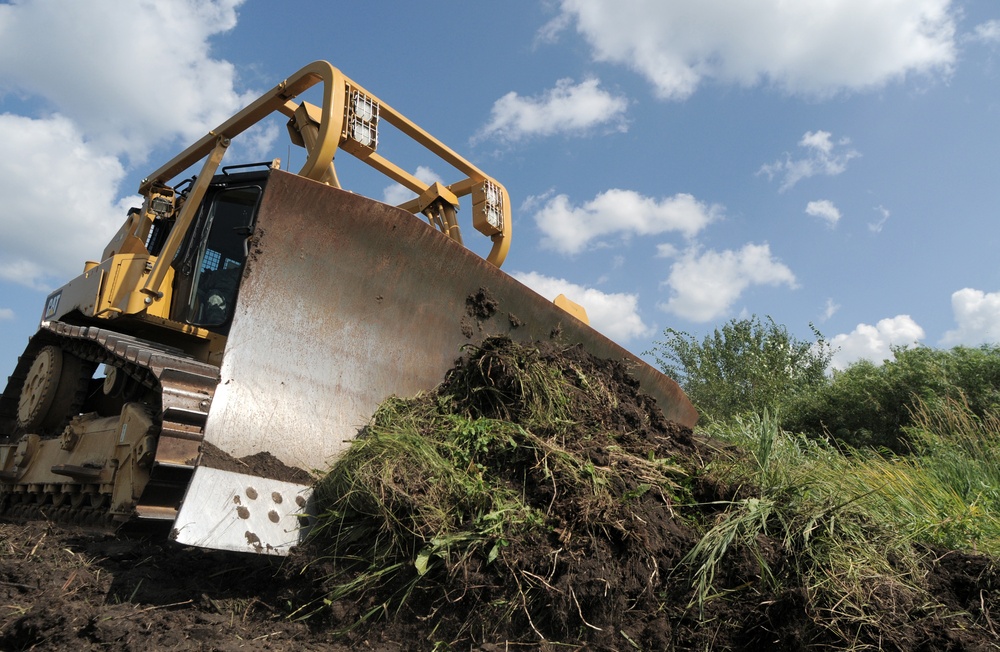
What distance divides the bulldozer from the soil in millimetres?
288

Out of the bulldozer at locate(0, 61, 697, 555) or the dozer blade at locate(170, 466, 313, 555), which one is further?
the bulldozer at locate(0, 61, 697, 555)

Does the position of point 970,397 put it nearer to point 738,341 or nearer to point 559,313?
point 559,313

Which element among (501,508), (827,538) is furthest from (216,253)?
(827,538)

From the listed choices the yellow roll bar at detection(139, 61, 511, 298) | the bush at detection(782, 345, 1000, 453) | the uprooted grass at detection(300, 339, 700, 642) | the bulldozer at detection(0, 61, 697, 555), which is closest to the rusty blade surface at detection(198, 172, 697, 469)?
the bulldozer at detection(0, 61, 697, 555)

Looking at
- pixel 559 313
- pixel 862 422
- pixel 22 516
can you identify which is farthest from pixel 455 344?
pixel 862 422

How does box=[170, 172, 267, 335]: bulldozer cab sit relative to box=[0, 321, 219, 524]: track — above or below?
above

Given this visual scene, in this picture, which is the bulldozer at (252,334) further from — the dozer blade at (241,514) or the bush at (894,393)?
the bush at (894,393)

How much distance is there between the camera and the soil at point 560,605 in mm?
2350

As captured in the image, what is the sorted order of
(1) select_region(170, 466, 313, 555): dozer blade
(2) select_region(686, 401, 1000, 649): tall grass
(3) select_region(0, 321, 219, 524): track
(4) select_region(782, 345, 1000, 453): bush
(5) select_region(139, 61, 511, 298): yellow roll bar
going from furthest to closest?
1. (4) select_region(782, 345, 1000, 453): bush
2. (5) select_region(139, 61, 511, 298): yellow roll bar
3. (3) select_region(0, 321, 219, 524): track
4. (1) select_region(170, 466, 313, 555): dozer blade
5. (2) select_region(686, 401, 1000, 649): tall grass

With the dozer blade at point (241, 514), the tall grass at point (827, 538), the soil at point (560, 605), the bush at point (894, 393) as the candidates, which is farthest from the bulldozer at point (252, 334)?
the bush at point (894, 393)

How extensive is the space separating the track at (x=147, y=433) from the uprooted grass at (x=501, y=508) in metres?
0.60

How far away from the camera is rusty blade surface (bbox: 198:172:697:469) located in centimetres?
333

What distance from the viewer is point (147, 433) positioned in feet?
10.4

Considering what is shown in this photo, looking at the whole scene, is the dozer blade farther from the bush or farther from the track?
the bush
